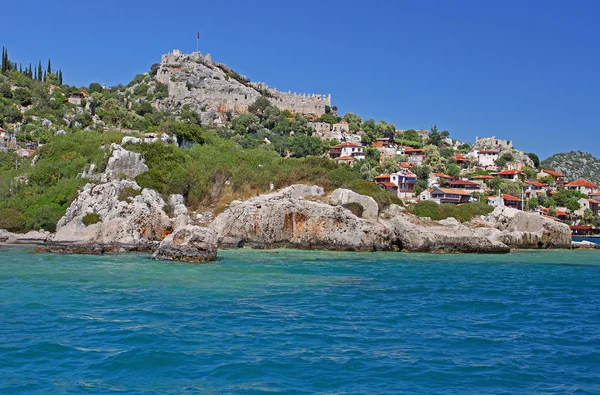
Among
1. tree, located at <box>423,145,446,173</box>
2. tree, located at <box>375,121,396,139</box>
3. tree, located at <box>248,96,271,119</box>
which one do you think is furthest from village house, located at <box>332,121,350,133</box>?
tree, located at <box>423,145,446,173</box>

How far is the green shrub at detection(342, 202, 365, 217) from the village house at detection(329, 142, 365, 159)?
125 feet

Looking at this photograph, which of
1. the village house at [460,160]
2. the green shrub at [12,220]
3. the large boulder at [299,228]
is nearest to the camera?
the large boulder at [299,228]

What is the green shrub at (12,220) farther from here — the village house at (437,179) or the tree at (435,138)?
the tree at (435,138)

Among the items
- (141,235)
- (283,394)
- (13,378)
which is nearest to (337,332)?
(283,394)

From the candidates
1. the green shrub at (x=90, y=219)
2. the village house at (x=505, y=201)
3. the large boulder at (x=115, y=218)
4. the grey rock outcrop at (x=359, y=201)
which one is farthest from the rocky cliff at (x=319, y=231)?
the village house at (x=505, y=201)

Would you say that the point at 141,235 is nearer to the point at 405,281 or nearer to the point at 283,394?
the point at 405,281

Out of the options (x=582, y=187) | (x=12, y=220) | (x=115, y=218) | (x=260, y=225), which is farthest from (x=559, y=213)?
(x=12, y=220)

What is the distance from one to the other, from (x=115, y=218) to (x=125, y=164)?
8.01 meters

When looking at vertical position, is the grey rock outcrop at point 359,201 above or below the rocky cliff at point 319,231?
above

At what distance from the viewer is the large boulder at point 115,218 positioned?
33.5 meters

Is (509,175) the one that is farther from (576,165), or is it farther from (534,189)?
(576,165)

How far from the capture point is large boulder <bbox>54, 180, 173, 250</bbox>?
33531 millimetres

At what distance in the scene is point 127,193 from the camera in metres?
36.5

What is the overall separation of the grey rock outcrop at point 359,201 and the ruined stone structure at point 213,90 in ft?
151
